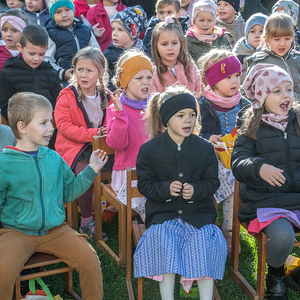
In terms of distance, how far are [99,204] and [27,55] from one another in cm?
185

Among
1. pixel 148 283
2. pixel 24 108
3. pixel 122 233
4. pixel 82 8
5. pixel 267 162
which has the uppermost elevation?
pixel 82 8

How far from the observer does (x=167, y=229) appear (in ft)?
8.50

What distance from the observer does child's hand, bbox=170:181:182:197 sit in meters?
2.54

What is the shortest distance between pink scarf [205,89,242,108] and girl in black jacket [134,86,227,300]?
0.79 m

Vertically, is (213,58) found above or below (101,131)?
above

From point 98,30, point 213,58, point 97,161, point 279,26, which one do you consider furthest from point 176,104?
point 98,30

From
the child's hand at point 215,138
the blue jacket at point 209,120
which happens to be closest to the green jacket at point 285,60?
the blue jacket at point 209,120

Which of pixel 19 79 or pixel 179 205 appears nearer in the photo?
pixel 179 205

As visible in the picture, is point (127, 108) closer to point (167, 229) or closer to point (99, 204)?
point (99, 204)

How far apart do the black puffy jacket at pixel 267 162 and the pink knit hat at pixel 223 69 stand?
0.81m

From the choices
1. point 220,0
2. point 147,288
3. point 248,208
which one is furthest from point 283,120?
point 220,0

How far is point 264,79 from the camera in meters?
2.90

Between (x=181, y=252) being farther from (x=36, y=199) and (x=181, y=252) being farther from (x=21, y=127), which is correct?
(x=21, y=127)

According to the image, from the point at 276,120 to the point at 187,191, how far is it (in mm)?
865
